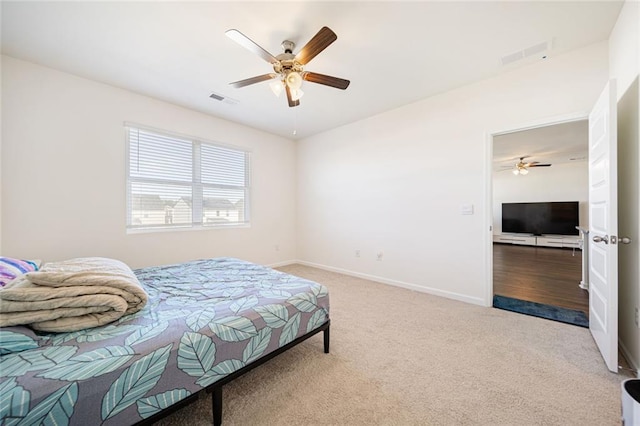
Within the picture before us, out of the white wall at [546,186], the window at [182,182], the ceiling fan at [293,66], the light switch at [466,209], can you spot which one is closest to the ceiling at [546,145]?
the white wall at [546,186]

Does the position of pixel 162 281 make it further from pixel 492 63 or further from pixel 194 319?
pixel 492 63

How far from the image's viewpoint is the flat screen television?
698cm

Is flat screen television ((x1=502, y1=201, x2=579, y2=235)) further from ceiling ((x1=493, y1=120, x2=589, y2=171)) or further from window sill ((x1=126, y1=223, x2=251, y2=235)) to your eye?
window sill ((x1=126, y1=223, x2=251, y2=235))

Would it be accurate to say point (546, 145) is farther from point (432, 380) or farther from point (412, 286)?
point (432, 380)

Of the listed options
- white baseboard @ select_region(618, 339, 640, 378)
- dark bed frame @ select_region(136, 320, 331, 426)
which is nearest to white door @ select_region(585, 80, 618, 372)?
white baseboard @ select_region(618, 339, 640, 378)

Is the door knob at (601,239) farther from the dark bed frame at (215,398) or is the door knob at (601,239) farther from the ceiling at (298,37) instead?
the dark bed frame at (215,398)

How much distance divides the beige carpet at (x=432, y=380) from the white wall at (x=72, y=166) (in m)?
2.61

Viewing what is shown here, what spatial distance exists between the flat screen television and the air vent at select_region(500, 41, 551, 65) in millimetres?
6868

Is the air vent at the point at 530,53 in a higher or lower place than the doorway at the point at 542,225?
higher

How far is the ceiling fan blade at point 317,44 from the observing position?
1.73m

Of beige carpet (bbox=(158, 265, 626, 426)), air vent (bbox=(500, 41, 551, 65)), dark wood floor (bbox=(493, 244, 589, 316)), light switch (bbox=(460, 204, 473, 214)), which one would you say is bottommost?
beige carpet (bbox=(158, 265, 626, 426))

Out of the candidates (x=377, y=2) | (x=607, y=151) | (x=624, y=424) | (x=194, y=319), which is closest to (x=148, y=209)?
(x=194, y=319)

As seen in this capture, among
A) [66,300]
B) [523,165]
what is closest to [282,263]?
[66,300]

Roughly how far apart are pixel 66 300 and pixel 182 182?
2845mm
